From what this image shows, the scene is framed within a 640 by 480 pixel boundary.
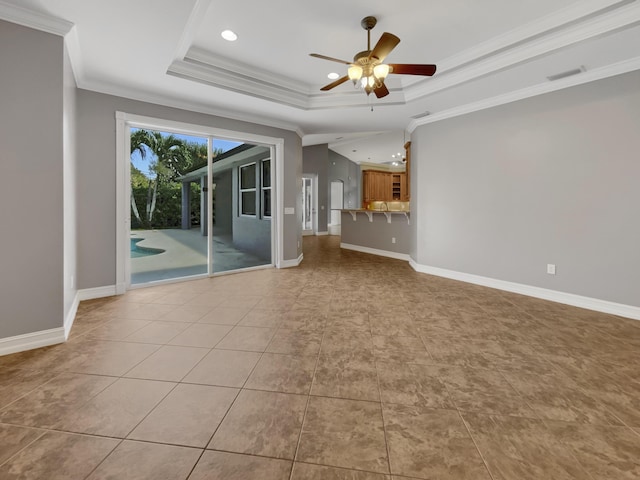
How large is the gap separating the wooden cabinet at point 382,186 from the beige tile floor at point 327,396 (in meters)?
8.66

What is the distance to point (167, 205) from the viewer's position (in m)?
4.72

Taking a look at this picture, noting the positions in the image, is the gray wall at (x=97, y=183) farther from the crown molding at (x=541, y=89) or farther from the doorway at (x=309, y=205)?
the doorway at (x=309, y=205)

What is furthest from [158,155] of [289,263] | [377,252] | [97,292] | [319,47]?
[377,252]

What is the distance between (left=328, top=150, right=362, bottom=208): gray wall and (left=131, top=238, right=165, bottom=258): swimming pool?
8.23m

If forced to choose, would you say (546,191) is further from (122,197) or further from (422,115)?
(122,197)

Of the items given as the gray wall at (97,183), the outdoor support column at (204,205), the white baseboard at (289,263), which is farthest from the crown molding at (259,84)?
the white baseboard at (289,263)

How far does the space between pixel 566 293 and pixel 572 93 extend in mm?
2398

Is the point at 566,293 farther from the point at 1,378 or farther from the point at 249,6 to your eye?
the point at 1,378

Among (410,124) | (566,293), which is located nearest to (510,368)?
(566,293)

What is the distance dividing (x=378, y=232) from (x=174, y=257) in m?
4.45

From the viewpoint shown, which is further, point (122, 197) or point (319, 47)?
point (122, 197)

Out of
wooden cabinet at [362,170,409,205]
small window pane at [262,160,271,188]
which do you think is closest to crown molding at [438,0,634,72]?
small window pane at [262,160,271,188]

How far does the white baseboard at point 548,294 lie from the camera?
337cm

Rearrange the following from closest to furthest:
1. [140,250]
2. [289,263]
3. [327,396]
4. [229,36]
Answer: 1. [327,396]
2. [229,36]
3. [140,250]
4. [289,263]
